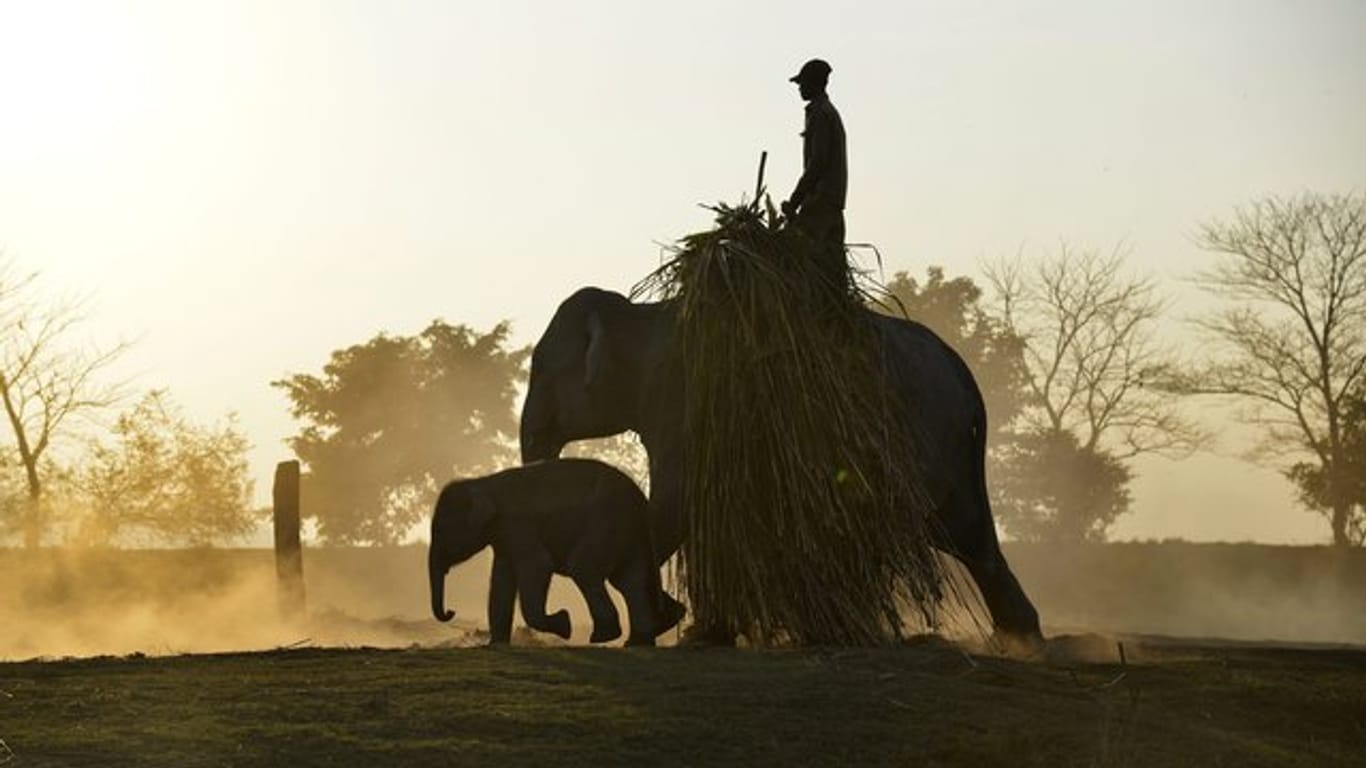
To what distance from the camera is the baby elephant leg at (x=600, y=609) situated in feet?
49.6

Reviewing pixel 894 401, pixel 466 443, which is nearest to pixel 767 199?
pixel 894 401

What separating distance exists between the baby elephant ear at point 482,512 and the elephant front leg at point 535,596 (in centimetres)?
46

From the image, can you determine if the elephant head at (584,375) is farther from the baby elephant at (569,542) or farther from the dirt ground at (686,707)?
the dirt ground at (686,707)

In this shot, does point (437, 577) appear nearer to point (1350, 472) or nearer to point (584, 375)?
point (584, 375)

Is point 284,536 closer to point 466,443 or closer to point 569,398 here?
point 569,398

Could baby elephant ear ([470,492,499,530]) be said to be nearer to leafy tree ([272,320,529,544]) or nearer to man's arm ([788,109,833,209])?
man's arm ([788,109,833,209])

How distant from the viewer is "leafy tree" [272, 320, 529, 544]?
59062 millimetres

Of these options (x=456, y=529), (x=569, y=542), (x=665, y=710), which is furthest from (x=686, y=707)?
(x=456, y=529)

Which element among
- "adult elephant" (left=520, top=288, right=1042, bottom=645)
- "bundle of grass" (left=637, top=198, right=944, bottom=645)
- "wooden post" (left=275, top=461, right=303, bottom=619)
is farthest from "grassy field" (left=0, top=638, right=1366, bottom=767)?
"wooden post" (left=275, top=461, right=303, bottom=619)

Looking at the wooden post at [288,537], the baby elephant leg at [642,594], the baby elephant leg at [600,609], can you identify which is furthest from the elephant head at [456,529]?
the wooden post at [288,537]

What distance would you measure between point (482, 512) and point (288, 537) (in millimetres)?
6971

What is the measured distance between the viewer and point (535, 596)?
1527 centimetres

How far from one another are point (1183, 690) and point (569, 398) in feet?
21.7

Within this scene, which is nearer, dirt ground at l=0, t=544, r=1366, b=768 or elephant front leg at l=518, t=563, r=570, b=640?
dirt ground at l=0, t=544, r=1366, b=768
